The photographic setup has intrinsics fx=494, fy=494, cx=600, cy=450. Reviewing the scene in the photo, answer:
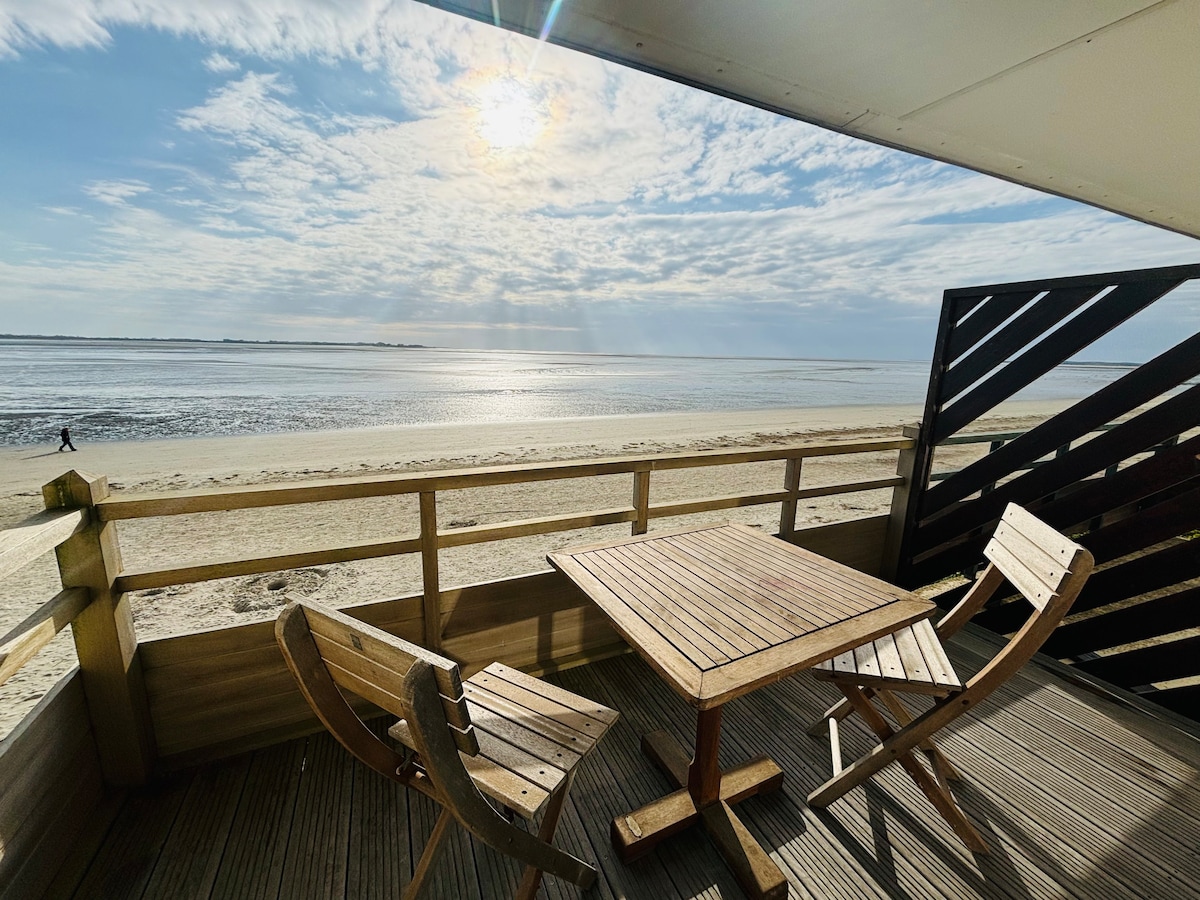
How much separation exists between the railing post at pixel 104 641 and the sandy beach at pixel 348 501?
309 millimetres

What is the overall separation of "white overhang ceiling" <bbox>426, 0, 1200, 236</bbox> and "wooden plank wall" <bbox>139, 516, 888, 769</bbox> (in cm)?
203

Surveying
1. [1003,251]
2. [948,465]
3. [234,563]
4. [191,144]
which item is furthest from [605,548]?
[191,144]

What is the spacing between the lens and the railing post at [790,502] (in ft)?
9.32

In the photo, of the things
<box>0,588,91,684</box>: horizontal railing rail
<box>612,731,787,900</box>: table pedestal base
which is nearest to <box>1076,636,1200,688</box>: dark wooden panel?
<box>612,731,787,900</box>: table pedestal base

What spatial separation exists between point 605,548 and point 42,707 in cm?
182

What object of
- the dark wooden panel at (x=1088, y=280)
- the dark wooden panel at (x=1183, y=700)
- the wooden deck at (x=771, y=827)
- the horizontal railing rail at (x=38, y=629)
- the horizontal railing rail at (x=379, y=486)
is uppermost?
the dark wooden panel at (x=1088, y=280)

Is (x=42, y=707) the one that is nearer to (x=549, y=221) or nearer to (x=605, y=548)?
(x=605, y=548)

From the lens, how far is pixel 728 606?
156cm

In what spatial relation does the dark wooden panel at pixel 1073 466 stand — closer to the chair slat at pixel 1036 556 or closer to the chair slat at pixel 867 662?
the chair slat at pixel 1036 556

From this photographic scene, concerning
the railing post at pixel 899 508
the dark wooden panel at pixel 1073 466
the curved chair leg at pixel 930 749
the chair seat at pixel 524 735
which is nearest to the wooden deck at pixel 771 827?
the curved chair leg at pixel 930 749

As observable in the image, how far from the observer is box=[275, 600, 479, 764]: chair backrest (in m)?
0.84

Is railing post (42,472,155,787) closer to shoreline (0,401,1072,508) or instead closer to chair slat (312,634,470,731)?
chair slat (312,634,470,731)

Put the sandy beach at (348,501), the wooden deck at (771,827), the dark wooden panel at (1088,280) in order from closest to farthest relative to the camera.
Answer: the wooden deck at (771,827) → the dark wooden panel at (1088,280) → the sandy beach at (348,501)

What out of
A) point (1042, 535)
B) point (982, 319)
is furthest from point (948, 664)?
point (982, 319)
